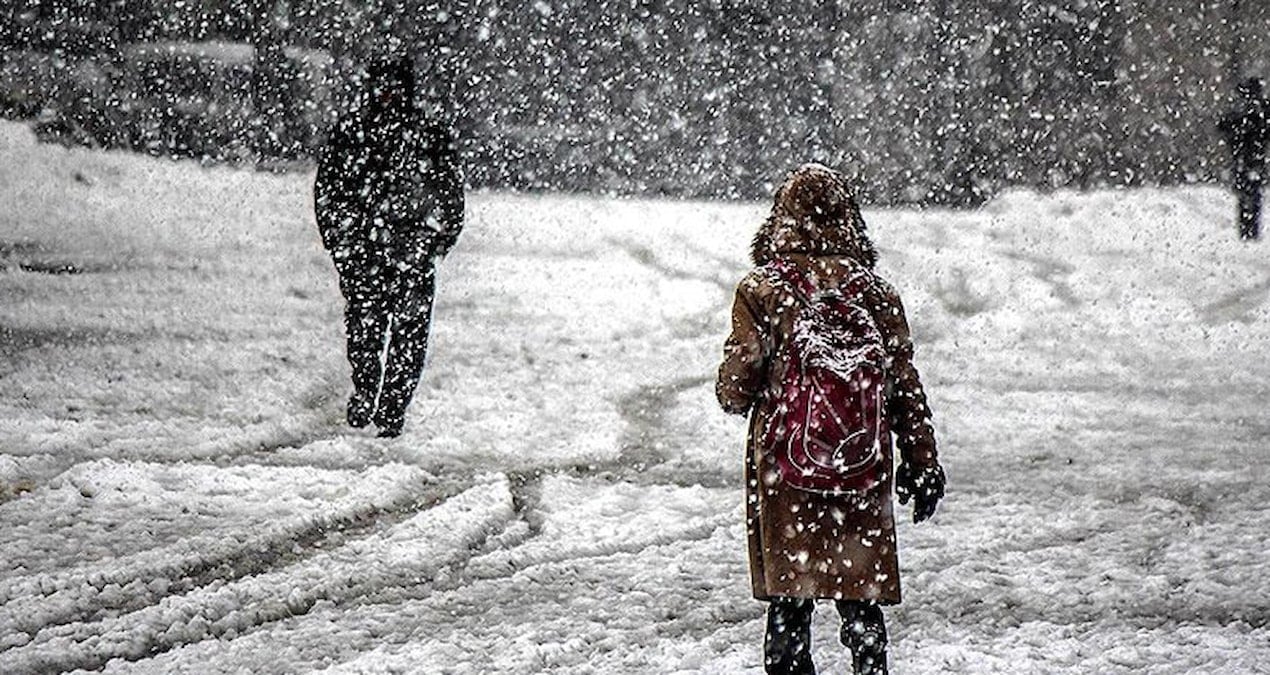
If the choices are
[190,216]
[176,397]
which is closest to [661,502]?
[176,397]

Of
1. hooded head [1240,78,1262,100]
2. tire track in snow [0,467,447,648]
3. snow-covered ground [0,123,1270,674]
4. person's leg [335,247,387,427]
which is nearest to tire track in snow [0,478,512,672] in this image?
snow-covered ground [0,123,1270,674]

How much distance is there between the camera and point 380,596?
4.89m

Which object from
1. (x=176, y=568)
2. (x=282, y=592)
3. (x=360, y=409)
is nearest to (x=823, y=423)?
(x=282, y=592)

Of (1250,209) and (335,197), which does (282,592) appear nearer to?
(335,197)

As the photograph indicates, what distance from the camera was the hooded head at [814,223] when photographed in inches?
142

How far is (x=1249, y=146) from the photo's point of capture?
49.3 ft

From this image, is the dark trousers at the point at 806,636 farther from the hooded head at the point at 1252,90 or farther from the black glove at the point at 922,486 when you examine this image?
the hooded head at the point at 1252,90

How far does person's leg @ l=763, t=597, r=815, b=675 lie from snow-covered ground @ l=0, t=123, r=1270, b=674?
0.55m

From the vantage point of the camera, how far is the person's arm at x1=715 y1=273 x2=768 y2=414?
3.51 metres

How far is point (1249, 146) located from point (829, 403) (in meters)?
13.5

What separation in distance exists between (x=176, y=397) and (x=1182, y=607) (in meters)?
6.07

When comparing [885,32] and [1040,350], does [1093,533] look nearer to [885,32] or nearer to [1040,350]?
[1040,350]

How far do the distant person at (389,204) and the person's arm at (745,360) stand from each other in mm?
3780

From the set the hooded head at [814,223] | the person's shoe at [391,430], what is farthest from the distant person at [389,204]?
the hooded head at [814,223]
